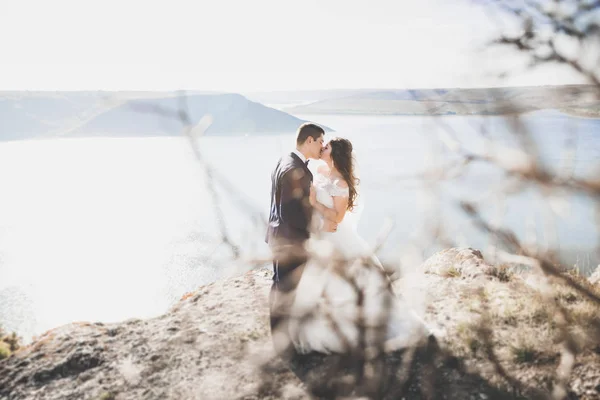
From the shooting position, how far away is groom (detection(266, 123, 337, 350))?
13.9 ft

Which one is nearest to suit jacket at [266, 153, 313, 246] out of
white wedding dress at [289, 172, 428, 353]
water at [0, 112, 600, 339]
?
white wedding dress at [289, 172, 428, 353]

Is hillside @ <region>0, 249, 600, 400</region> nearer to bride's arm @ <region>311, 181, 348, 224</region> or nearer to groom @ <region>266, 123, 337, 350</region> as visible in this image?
groom @ <region>266, 123, 337, 350</region>

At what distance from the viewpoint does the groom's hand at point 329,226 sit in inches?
184

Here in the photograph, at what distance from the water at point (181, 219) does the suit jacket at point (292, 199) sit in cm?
40

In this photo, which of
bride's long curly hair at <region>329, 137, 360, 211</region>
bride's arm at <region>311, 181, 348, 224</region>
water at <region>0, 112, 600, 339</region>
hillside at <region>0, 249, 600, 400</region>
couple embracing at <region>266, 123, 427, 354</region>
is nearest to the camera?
water at <region>0, 112, 600, 339</region>

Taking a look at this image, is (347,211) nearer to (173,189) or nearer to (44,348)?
(44,348)

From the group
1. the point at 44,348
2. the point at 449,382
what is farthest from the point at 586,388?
the point at 44,348

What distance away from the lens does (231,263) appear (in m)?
1.76

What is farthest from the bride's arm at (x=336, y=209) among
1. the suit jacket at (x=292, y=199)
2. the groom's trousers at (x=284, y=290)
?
the groom's trousers at (x=284, y=290)

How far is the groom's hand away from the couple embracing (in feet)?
0.04

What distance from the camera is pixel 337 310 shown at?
12.2ft

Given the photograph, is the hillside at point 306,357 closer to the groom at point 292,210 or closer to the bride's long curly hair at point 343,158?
the groom at point 292,210

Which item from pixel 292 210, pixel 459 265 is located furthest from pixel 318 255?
pixel 459 265

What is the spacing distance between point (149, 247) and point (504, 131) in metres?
51.3
